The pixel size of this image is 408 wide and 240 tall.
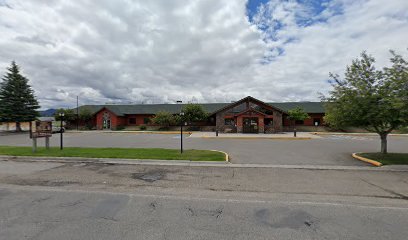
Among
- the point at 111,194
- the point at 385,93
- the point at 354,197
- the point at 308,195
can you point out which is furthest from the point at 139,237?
the point at 385,93

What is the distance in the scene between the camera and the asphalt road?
12.5ft

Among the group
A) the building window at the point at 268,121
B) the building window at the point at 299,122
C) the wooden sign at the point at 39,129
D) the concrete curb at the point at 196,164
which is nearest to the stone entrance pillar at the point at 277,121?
the building window at the point at 268,121

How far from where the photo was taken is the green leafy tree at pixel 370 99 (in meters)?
9.51

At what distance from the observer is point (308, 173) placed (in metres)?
8.41

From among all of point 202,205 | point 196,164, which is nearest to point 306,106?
point 196,164

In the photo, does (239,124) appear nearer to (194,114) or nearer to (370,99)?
(194,114)

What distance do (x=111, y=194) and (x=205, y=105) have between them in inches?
1600

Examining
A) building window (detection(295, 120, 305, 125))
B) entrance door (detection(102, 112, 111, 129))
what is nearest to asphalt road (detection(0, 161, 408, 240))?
building window (detection(295, 120, 305, 125))

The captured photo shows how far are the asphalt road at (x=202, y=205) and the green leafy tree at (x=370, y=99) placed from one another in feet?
10.9

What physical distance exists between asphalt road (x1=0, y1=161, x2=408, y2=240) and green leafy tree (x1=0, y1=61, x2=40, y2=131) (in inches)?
1322

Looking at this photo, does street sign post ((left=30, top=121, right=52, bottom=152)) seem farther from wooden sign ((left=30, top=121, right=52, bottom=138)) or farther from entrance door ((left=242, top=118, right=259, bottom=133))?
entrance door ((left=242, top=118, right=259, bottom=133))

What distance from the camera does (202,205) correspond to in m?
5.05

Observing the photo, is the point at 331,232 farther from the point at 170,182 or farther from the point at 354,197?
the point at 170,182

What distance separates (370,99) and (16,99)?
45.8 meters
